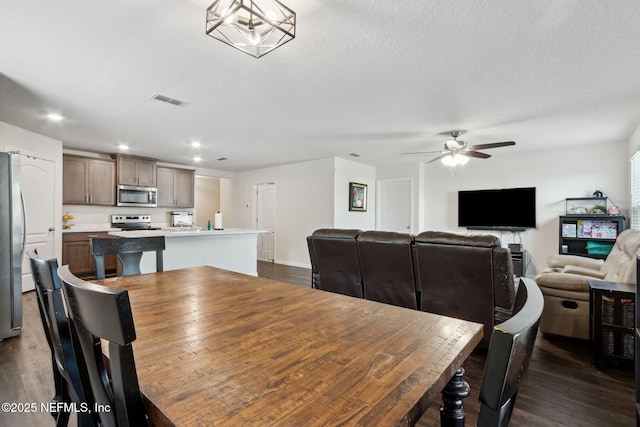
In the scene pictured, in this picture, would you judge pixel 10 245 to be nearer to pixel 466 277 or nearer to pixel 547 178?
pixel 466 277

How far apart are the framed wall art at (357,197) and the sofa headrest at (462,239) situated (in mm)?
4107

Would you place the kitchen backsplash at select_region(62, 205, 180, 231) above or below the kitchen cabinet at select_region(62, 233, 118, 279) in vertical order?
above

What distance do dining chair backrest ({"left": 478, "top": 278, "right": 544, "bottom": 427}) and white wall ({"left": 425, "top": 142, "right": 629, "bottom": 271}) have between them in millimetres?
6084

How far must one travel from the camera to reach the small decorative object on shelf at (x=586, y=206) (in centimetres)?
486

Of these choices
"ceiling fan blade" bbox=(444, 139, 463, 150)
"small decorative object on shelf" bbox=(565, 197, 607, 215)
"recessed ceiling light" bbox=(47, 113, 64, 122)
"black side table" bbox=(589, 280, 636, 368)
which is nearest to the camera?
"black side table" bbox=(589, 280, 636, 368)

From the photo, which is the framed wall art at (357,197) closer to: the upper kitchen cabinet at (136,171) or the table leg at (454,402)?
the upper kitchen cabinet at (136,171)

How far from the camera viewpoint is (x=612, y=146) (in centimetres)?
489

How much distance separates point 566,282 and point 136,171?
7.06 meters

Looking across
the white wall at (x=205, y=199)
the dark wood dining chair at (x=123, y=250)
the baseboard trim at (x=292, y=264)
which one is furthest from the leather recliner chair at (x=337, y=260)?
the white wall at (x=205, y=199)

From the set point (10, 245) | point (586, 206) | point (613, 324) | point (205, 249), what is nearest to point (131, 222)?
point (205, 249)

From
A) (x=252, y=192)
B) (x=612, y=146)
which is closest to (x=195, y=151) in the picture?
(x=252, y=192)

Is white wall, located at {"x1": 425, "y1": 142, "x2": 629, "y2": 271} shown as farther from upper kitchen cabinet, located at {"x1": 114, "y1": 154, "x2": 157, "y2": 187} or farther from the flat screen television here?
upper kitchen cabinet, located at {"x1": 114, "y1": 154, "x2": 157, "y2": 187}

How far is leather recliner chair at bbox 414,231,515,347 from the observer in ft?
7.48

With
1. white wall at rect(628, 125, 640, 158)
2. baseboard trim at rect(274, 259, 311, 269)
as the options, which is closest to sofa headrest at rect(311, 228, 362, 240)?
baseboard trim at rect(274, 259, 311, 269)
